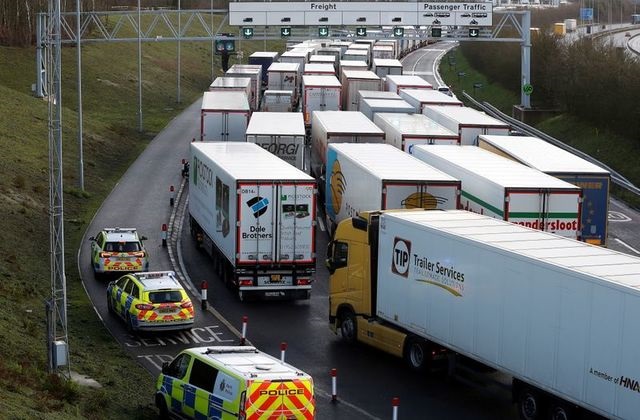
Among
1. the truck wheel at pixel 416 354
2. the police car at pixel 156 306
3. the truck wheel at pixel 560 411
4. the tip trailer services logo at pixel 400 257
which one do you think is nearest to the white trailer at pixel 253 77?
the police car at pixel 156 306

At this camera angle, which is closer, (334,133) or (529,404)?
(529,404)

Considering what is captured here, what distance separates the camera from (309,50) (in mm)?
105188

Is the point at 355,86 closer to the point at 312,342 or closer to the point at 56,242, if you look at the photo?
the point at 312,342

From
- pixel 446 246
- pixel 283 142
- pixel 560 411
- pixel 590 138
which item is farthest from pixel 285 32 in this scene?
pixel 560 411

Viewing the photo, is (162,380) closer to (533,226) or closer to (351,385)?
(351,385)

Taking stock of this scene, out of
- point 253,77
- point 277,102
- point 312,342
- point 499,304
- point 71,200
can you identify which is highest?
point 253,77

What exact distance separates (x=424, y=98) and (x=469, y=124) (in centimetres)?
1267

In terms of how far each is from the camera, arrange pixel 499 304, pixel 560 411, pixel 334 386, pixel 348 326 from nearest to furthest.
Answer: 1. pixel 560 411
2. pixel 499 304
3. pixel 334 386
4. pixel 348 326

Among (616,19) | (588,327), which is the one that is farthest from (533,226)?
(616,19)

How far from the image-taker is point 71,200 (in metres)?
50.4

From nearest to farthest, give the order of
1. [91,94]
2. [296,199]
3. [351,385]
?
[351,385]
[296,199]
[91,94]

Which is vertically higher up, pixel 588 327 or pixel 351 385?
pixel 588 327

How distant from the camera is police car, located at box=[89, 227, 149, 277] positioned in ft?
122

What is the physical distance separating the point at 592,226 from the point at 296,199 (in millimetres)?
8682
